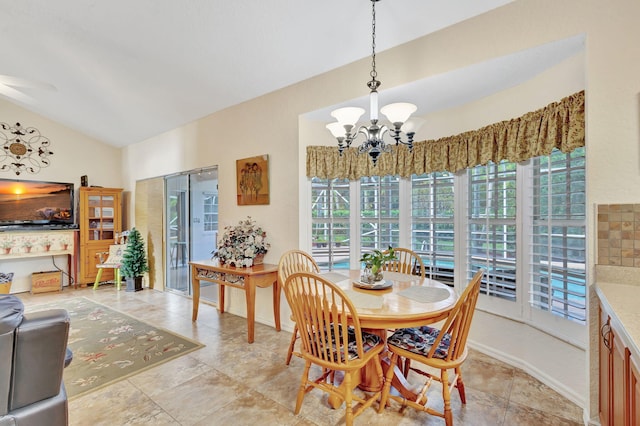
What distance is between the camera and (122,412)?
2012 mm

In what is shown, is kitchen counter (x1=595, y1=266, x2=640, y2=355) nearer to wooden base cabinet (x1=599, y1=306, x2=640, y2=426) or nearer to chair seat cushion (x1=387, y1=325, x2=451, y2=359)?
wooden base cabinet (x1=599, y1=306, x2=640, y2=426)

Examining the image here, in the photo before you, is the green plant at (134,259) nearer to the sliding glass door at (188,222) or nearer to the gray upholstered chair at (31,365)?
A: the sliding glass door at (188,222)

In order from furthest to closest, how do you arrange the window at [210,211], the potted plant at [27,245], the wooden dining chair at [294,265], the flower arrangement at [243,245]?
the potted plant at [27,245]
the window at [210,211]
the flower arrangement at [243,245]
the wooden dining chair at [294,265]

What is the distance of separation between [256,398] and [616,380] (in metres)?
2.02

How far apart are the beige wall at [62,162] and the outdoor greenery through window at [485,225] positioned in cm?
496

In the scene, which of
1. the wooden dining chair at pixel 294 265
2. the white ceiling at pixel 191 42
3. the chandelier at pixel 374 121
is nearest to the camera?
the chandelier at pixel 374 121

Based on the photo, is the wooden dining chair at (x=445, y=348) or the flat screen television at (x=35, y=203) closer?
the wooden dining chair at (x=445, y=348)

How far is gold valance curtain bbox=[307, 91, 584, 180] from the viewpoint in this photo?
2.05m

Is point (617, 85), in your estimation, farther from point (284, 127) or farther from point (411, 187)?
point (284, 127)

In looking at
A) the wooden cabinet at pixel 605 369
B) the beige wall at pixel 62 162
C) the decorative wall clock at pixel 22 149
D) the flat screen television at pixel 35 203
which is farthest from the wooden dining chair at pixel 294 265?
the decorative wall clock at pixel 22 149

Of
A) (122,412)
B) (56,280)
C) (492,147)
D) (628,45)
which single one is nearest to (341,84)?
(492,147)

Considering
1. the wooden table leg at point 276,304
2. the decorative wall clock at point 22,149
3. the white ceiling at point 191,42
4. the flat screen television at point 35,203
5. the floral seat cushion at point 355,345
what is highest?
the white ceiling at point 191,42

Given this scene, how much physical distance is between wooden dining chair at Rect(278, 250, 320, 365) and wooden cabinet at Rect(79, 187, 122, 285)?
459cm

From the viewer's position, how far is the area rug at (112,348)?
2.44m
